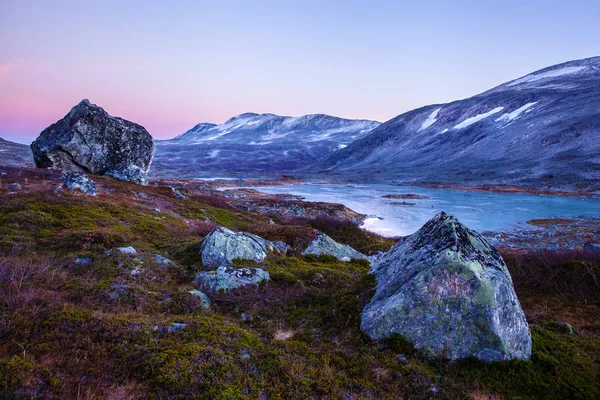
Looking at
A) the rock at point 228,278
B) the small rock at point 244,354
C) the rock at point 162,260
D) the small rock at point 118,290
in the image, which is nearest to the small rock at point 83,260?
the rock at point 162,260

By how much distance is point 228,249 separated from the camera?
1398 centimetres

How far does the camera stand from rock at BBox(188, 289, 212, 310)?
10059mm

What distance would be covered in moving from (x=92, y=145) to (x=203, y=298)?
2909 centimetres

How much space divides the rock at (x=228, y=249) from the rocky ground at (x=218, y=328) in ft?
0.66

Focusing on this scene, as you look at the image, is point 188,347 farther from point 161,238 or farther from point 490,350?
point 161,238

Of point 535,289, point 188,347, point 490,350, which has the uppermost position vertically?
point 188,347

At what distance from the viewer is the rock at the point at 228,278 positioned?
1148cm

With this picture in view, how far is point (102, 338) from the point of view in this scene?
22.7 ft

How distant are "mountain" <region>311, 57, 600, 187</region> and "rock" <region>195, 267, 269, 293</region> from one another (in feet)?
291

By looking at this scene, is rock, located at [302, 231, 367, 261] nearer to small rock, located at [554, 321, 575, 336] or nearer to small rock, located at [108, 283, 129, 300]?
small rock, located at [108, 283, 129, 300]

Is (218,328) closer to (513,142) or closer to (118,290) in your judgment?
(118,290)

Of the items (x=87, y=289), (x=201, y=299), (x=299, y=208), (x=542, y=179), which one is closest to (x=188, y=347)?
(x=201, y=299)

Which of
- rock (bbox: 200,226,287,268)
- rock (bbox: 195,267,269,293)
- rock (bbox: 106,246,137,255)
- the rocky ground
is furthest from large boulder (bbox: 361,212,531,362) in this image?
rock (bbox: 106,246,137,255)

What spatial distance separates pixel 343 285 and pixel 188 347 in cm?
663
